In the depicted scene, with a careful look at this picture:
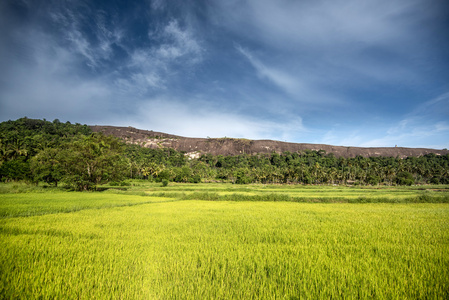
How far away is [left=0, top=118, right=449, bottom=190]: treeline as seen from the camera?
105 ft

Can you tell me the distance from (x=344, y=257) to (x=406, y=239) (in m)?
4.13

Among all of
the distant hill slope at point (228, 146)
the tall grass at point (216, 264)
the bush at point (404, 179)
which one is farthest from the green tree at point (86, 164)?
the distant hill slope at point (228, 146)

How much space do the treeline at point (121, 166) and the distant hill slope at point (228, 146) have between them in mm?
17260

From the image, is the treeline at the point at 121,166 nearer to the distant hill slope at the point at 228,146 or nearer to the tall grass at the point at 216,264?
the distant hill slope at the point at 228,146

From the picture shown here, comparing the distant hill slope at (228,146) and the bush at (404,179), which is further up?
the distant hill slope at (228,146)

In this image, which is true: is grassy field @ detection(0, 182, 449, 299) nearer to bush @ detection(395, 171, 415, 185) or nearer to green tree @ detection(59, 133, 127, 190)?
green tree @ detection(59, 133, 127, 190)

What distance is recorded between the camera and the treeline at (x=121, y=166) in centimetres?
3194

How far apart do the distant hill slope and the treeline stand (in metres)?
17.3

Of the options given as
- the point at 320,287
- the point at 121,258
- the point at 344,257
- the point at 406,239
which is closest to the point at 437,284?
the point at 344,257

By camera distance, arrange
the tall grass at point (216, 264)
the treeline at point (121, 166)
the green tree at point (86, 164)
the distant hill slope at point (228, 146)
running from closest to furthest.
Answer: the tall grass at point (216, 264)
the green tree at point (86, 164)
the treeline at point (121, 166)
the distant hill slope at point (228, 146)

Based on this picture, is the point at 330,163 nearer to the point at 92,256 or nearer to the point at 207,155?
the point at 207,155

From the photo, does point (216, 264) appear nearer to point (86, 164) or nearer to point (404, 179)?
point (86, 164)

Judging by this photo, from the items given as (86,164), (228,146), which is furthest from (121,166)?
(228,146)

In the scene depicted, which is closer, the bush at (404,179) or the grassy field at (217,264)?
the grassy field at (217,264)
